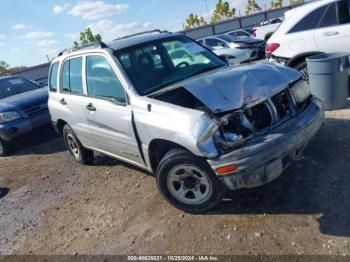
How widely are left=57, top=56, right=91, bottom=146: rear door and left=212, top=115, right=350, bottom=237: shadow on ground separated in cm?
249

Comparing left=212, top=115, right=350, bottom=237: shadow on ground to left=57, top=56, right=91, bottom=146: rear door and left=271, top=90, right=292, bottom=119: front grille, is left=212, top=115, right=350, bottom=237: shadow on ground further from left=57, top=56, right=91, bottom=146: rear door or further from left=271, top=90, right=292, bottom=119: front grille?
left=57, top=56, right=91, bottom=146: rear door

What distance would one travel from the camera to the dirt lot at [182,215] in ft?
10.9

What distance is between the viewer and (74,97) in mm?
5238

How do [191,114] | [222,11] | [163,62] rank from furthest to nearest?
[222,11]
[163,62]
[191,114]

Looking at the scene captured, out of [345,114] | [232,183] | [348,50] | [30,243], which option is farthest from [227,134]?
[348,50]

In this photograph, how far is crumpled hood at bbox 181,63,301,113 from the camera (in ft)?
11.7

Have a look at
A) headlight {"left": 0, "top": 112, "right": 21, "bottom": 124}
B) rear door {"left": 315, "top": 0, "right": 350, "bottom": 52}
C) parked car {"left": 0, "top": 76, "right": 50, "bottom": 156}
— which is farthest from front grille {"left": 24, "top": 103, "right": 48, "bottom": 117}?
rear door {"left": 315, "top": 0, "right": 350, "bottom": 52}

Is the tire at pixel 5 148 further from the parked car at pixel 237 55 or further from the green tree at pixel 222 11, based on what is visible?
the green tree at pixel 222 11

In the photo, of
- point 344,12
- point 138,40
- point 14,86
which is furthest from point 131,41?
point 14,86

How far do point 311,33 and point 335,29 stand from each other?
16.3 inches

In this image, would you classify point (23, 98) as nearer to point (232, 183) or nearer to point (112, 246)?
point (112, 246)

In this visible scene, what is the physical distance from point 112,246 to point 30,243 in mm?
1133

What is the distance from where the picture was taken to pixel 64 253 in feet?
12.4

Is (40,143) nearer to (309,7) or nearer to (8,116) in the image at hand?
(8,116)
